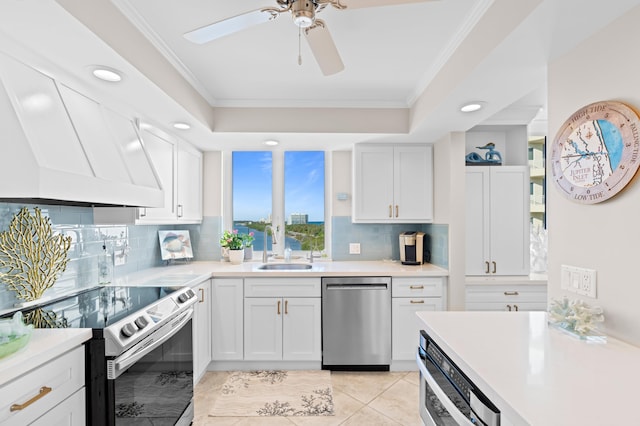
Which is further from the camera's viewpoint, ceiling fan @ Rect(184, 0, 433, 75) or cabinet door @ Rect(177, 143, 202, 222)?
cabinet door @ Rect(177, 143, 202, 222)

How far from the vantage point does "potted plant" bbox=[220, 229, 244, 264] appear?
3.61 meters

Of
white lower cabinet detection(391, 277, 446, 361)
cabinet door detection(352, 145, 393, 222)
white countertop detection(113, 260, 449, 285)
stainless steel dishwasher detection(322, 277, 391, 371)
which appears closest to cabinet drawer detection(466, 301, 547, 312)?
white lower cabinet detection(391, 277, 446, 361)

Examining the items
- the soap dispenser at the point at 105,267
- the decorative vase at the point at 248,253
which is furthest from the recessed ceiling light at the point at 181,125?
the decorative vase at the point at 248,253

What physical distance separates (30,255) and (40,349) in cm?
85

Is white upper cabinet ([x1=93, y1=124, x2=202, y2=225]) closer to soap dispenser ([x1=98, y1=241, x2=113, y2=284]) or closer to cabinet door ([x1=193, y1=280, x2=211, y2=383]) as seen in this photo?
soap dispenser ([x1=98, y1=241, x2=113, y2=284])

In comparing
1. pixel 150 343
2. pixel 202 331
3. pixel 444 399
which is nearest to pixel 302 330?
pixel 202 331

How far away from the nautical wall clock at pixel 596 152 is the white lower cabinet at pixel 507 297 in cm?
172

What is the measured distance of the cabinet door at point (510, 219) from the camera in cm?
324

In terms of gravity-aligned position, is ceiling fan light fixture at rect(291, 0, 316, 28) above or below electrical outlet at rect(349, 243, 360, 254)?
above

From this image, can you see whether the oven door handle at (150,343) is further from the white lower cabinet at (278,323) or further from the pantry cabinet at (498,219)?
the pantry cabinet at (498,219)

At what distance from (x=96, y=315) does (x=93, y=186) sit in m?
0.63

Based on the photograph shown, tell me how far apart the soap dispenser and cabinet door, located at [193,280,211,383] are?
618 millimetres

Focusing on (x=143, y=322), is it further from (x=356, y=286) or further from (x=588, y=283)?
(x=588, y=283)

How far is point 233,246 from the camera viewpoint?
3654 mm
